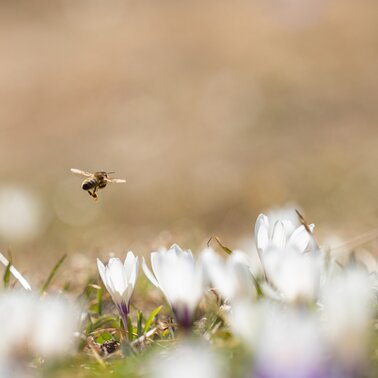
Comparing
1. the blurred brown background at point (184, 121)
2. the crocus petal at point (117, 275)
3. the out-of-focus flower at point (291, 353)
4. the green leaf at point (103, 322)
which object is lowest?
the out-of-focus flower at point (291, 353)

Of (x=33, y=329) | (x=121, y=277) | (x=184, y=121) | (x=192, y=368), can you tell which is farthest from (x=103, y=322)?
(x=184, y=121)

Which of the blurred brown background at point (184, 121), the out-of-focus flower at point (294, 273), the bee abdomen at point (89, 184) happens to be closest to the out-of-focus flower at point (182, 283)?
the out-of-focus flower at point (294, 273)

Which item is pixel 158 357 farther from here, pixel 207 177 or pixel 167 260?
pixel 207 177

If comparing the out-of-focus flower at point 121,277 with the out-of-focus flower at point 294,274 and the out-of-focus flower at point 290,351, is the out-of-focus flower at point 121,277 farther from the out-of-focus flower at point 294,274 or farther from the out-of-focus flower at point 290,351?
the out-of-focus flower at point 290,351

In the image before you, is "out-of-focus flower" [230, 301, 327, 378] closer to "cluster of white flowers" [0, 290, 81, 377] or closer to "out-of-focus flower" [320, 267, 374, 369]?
"out-of-focus flower" [320, 267, 374, 369]

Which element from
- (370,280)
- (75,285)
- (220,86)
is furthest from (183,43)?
(370,280)

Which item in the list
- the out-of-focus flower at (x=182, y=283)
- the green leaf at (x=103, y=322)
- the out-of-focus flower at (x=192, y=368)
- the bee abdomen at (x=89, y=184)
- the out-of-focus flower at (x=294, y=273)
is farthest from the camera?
the bee abdomen at (x=89, y=184)
